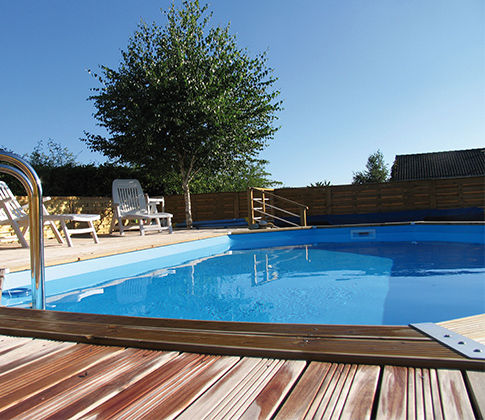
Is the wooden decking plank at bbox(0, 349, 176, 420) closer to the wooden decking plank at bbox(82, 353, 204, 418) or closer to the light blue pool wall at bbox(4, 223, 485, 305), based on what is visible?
the wooden decking plank at bbox(82, 353, 204, 418)

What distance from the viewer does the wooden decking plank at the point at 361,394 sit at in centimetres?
63

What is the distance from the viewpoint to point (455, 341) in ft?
2.83

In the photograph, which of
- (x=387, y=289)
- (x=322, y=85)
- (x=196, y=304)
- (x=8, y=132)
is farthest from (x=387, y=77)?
(x=8, y=132)

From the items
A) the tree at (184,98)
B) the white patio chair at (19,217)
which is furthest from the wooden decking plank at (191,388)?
the tree at (184,98)

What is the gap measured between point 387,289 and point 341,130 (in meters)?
20.8

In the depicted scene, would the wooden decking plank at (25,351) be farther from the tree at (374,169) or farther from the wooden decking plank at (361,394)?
the tree at (374,169)

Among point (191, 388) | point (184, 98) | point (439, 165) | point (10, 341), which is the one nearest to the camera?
point (191, 388)

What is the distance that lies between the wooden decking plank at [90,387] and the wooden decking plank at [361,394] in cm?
48

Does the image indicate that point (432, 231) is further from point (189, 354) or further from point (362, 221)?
point (189, 354)

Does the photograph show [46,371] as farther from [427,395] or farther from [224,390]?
[427,395]

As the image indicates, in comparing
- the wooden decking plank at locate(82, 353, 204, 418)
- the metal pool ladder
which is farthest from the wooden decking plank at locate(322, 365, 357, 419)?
the metal pool ladder

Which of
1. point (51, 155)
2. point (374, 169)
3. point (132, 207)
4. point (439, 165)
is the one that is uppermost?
point (374, 169)

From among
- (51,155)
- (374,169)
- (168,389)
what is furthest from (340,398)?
(374,169)

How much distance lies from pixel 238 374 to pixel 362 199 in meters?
12.5
